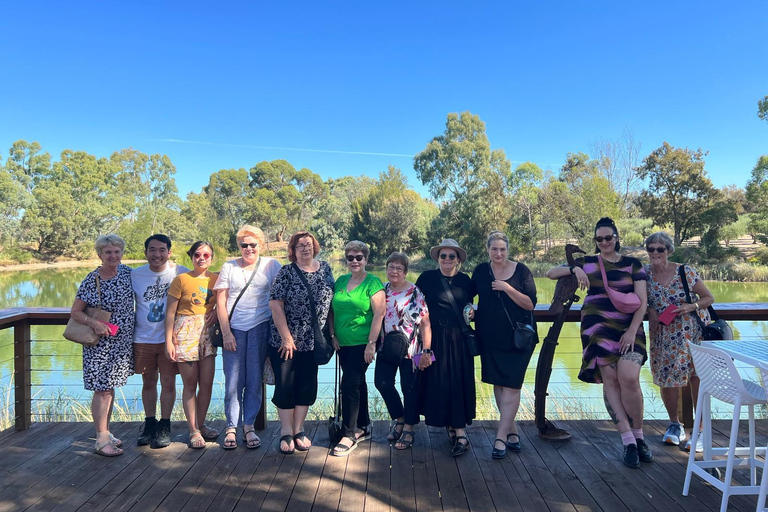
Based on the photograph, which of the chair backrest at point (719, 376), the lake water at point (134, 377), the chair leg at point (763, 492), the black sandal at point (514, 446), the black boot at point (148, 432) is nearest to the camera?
the chair leg at point (763, 492)

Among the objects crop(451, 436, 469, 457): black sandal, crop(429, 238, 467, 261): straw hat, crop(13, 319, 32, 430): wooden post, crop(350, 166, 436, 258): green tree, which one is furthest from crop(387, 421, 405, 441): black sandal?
crop(350, 166, 436, 258): green tree

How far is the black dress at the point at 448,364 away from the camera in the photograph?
9.11 ft

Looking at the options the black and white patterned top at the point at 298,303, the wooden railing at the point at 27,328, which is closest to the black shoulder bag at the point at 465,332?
the wooden railing at the point at 27,328

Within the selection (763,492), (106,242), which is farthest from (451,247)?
(106,242)

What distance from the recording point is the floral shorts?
2801 mm

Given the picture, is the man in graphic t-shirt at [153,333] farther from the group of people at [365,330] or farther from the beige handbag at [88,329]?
the beige handbag at [88,329]

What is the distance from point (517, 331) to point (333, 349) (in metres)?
1.07

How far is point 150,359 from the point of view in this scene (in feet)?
9.37

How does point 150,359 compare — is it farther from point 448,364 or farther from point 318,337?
point 448,364

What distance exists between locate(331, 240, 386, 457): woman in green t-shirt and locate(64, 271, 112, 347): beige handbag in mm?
1322

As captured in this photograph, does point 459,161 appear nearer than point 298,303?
No

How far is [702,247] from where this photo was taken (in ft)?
68.7

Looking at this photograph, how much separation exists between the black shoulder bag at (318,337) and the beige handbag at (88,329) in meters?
1.12

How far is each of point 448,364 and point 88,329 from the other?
2069 mm
